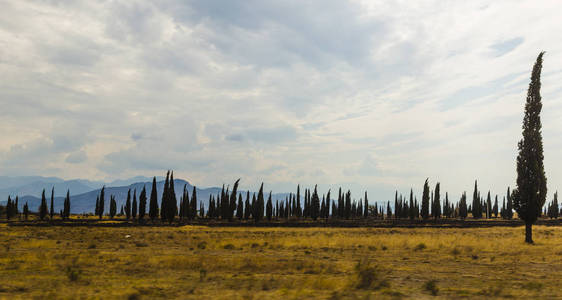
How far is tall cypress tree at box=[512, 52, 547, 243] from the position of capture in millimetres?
34312

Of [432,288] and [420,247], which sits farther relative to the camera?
[420,247]

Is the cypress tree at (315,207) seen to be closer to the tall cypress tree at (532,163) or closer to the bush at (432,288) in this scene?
the tall cypress tree at (532,163)

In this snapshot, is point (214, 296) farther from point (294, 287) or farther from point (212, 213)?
point (212, 213)

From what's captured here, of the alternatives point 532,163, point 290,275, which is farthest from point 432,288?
point 532,163

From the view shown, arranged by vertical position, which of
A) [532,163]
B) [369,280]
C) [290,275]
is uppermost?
[532,163]

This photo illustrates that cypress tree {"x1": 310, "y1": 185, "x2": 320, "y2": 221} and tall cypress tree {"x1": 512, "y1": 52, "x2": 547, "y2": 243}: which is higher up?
tall cypress tree {"x1": 512, "y1": 52, "x2": 547, "y2": 243}

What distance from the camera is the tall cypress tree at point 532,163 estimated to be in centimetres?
3431

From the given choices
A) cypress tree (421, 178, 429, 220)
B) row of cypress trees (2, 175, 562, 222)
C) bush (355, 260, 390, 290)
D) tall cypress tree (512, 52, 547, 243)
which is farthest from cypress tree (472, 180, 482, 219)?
bush (355, 260, 390, 290)

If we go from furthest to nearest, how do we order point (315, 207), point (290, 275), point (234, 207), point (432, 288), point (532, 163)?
point (315, 207)
point (234, 207)
point (532, 163)
point (290, 275)
point (432, 288)

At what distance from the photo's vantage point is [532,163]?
3450 centimetres

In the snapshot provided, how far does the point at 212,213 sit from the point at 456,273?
10805 centimetres

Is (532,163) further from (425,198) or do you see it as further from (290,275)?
(425,198)

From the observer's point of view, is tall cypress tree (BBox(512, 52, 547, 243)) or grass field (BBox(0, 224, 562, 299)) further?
tall cypress tree (BBox(512, 52, 547, 243))

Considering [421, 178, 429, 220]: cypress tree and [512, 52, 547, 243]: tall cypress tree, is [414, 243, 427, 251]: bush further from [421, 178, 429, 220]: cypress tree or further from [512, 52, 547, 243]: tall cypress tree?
[421, 178, 429, 220]: cypress tree
